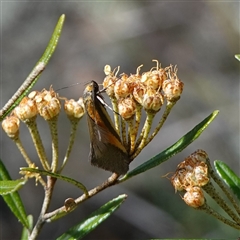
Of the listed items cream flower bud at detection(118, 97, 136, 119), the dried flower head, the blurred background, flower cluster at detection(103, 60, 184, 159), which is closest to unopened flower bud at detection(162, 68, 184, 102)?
flower cluster at detection(103, 60, 184, 159)

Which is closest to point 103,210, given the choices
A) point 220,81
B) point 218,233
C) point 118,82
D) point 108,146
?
point 108,146

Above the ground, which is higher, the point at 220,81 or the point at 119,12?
the point at 119,12

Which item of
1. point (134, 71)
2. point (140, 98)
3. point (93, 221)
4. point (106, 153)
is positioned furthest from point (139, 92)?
point (134, 71)

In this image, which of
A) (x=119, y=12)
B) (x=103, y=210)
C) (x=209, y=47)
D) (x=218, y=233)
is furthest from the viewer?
(x=119, y=12)

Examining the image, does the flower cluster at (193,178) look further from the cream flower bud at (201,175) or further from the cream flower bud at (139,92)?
the cream flower bud at (139,92)

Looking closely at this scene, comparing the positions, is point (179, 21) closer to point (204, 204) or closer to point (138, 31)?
point (138, 31)

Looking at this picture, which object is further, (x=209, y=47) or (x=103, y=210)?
(x=209, y=47)

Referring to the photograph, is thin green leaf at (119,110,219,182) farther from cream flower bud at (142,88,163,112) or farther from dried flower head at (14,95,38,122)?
dried flower head at (14,95,38,122)
